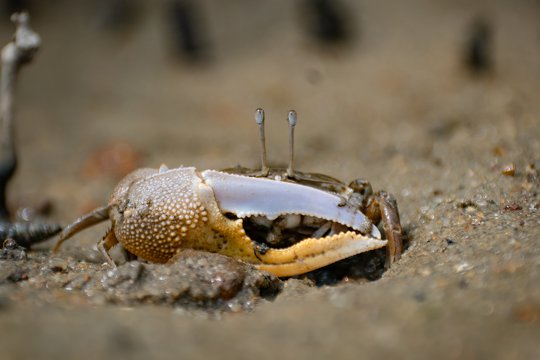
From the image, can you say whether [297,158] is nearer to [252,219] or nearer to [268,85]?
[268,85]

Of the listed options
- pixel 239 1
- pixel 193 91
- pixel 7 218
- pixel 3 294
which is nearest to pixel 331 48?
pixel 193 91

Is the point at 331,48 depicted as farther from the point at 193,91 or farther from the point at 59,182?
the point at 59,182

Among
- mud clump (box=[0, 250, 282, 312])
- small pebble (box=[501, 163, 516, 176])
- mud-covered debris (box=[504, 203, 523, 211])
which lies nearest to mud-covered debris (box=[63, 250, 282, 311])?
mud clump (box=[0, 250, 282, 312])

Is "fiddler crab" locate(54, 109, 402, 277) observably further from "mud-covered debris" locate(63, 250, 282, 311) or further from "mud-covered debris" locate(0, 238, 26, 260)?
"mud-covered debris" locate(0, 238, 26, 260)

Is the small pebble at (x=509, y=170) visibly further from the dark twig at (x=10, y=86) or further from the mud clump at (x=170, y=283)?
the dark twig at (x=10, y=86)

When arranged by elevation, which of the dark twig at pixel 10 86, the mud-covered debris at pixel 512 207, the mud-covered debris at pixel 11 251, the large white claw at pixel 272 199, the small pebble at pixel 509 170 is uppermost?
the dark twig at pixel 10 86

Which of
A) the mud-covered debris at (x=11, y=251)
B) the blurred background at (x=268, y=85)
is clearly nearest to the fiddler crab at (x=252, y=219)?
the mud-covered debris at (x=11, y=251)
